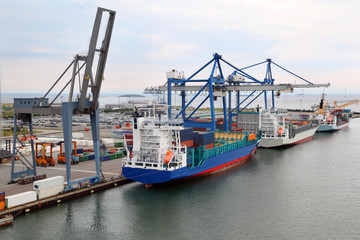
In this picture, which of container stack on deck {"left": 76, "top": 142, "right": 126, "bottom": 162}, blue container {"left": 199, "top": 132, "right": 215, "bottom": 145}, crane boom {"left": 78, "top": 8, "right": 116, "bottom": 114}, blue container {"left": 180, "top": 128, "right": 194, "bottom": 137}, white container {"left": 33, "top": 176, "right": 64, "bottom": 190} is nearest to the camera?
white container {"left": 33, "top": 176, "right": 64, "bottom": 190}

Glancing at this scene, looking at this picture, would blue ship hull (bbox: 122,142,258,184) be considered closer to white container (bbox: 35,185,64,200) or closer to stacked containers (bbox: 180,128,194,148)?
stacked containers (bbox: 180,128,194,148)

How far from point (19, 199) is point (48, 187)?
89.0 inches

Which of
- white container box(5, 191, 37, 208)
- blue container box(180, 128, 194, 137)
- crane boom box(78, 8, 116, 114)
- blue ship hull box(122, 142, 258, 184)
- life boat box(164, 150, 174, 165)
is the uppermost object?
Answer: crane boom box(78, 8, 116, 114)

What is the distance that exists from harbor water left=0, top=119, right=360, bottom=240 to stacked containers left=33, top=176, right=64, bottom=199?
4.36ft

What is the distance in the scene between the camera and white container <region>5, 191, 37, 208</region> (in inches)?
848

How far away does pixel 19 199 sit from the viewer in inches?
874

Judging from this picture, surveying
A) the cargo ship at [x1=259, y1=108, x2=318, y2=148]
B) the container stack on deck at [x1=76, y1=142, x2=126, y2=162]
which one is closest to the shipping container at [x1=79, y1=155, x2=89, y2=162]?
the container stack on deck at [x1=76, y1=142, x2=126, y2=162]

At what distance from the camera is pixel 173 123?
2870 cm

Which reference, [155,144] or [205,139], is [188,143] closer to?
[205,139]

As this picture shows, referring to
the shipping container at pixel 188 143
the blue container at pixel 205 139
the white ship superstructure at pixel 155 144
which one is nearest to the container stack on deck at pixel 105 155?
the white ship superstructure at pixel 155 144

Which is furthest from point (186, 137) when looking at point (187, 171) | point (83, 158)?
point (83, 158)

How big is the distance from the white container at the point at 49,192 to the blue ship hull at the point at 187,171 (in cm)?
523

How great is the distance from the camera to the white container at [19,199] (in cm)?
2155

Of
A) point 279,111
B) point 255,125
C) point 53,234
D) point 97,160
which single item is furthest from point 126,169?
point 279,111
